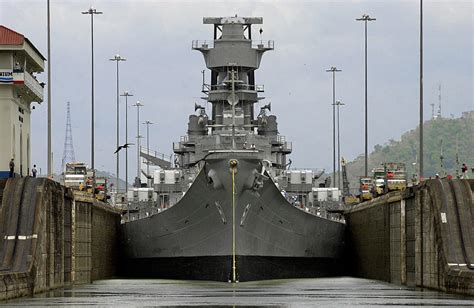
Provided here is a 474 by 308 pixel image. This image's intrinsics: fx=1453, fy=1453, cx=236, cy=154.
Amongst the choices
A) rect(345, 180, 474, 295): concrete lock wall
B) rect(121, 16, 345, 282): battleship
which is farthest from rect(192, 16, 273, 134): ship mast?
rect(345, 180, 474, 295): concrete lock wall

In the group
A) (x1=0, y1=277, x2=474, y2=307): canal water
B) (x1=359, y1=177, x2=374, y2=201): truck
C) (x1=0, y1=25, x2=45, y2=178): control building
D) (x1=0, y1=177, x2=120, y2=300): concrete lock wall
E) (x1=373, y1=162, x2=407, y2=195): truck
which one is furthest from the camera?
(x1=359, y1=177, x2=374, y2=201): truck

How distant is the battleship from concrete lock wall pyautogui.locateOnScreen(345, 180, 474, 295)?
6.51 meters

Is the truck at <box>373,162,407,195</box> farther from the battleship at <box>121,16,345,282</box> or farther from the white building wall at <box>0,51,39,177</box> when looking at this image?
the white building wall at <box>0,51,39,177</box>

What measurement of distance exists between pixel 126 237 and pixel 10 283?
124 feet

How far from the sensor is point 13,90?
9225 centimetres

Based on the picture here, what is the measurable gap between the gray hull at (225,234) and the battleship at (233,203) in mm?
58

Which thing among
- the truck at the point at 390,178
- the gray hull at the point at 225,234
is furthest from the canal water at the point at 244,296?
the truck at the point at 390,178

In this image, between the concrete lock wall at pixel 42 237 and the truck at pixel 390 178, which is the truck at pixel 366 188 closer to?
the truck at pixel 390 178

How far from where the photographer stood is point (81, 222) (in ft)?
255

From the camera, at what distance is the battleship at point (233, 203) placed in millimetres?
78688

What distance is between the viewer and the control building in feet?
297

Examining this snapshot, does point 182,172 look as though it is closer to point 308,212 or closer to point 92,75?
point 308,212

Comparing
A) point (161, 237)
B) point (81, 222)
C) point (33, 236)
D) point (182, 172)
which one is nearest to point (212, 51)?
point (182, 172)

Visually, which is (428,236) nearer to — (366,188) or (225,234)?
(225,234)
